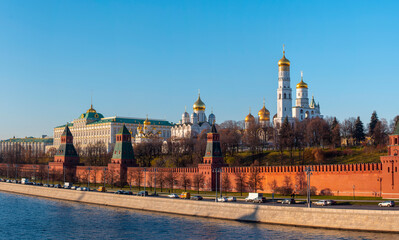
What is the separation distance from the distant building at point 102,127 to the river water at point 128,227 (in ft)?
264

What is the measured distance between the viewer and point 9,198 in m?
59.8

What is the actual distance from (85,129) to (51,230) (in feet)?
350

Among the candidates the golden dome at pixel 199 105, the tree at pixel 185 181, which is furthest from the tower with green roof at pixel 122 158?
the golden dome at pixel 199 105

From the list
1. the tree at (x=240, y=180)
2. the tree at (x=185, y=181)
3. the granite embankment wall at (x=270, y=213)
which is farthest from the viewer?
the tree at (x=185, y=181)

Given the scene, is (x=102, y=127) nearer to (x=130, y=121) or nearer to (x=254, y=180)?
(x=130, y=121)

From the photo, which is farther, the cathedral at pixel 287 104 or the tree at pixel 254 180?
the cathedral at pixel 287 104

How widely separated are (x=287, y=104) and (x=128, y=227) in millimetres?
60346

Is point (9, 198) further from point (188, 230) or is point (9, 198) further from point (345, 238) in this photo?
point (345, 238)

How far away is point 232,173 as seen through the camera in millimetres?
56188

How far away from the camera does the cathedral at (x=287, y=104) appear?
92.8 metres

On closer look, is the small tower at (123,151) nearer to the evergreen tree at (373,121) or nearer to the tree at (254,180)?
the tree at (254,180)

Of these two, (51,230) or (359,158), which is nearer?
(51,230)

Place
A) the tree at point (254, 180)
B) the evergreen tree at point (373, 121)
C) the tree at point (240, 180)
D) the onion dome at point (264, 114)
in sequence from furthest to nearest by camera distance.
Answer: the onion dome at point (264, 114) → the evergreen tree at point (373, 121) → the tree at point (240, 180) → the tree at point (254, 180)

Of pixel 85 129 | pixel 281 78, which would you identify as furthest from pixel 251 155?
pixel 85 129
